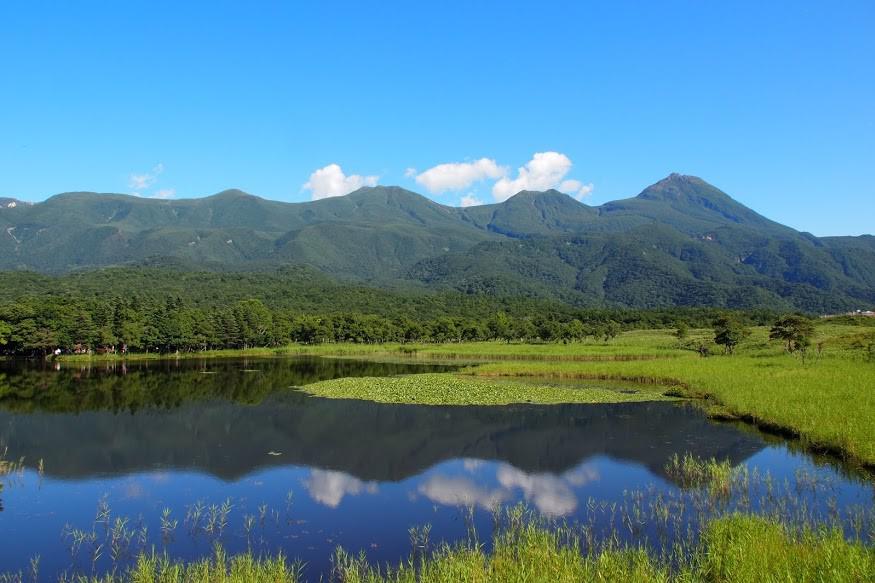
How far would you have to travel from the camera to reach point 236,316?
109m

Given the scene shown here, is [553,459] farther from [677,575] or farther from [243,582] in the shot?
[243,582]

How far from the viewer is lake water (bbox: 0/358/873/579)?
55.3ft

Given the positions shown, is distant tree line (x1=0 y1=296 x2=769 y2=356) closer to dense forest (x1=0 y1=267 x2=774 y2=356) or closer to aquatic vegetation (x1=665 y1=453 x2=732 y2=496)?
dense forest (x1=0 y1=267 x2=774 y2=356)

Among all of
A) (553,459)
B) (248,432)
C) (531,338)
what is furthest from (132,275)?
(553,459)

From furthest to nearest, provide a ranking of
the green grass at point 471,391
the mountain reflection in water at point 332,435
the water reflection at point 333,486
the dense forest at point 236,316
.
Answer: the dense forest at point 236,316
the green grass at point 471,391
the mountain reflection in water at point 332,435
the water reflection at point 333,486

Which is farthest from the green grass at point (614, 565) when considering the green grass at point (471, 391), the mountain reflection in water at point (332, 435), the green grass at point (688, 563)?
the green grass at point (471, 391)

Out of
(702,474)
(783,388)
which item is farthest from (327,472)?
(783,388)

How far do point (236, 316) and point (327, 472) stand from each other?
9054 centimetres

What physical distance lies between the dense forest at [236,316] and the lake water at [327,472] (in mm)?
52375

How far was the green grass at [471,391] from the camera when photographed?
1677 inches

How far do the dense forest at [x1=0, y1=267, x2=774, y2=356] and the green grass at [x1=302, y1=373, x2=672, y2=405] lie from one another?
5504cm

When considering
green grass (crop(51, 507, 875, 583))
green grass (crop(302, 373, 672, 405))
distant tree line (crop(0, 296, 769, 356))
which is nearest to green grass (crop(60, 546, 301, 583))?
green grass (crop(51, 507, 875, 583))

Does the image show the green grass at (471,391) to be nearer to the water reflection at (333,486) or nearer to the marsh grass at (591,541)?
the water reflection at (333,486)

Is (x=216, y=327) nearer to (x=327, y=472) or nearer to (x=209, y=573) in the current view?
(x=327, y=472)
